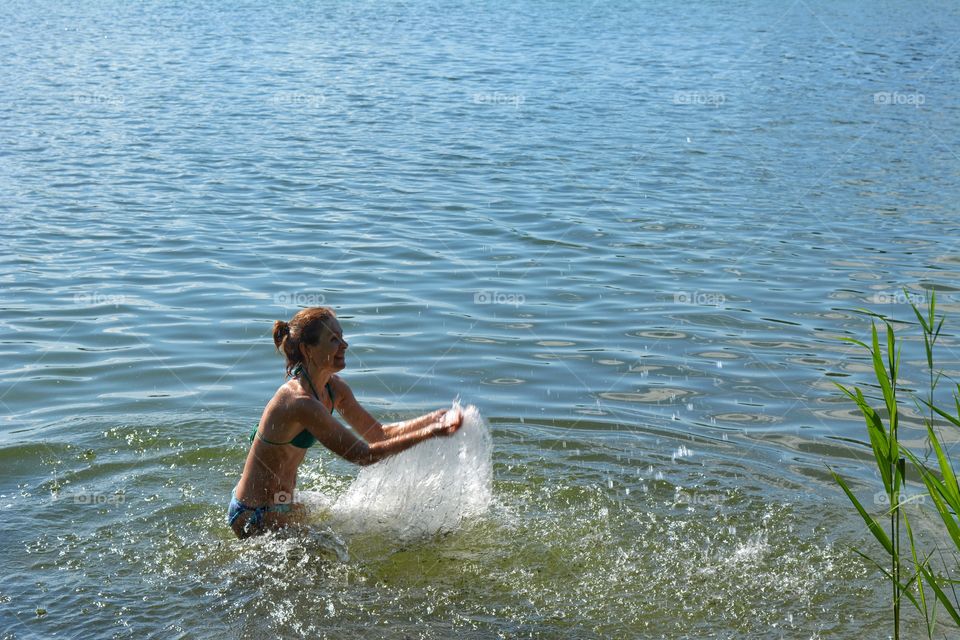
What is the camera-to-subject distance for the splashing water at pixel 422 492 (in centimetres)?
608

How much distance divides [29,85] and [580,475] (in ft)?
53.6

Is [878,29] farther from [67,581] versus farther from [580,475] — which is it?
[67,581]

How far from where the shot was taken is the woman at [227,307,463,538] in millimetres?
5645

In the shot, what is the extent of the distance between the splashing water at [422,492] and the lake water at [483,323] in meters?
0.10

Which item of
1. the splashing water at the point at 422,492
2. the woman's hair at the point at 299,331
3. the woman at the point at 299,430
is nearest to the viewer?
the woman at the point at 299,430

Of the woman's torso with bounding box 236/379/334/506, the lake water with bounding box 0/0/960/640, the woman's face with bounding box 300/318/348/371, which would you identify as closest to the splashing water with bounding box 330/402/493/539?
the lake water with bounding box 0/0/960/640

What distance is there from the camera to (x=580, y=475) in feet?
22.9

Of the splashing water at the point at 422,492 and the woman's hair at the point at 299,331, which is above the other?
the woman's hair at the point at 299,331

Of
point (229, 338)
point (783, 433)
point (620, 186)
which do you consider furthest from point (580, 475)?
point (620, 186)

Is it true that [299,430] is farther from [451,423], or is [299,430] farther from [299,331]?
[451,423]

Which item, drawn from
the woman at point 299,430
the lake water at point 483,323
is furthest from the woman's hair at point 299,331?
the lake water at point 483,323

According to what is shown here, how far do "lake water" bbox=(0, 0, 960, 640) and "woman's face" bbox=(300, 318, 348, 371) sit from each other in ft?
3.19

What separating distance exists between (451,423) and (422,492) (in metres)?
0.76

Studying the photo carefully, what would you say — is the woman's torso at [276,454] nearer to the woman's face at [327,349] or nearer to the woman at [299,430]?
the woman at [299,430]
